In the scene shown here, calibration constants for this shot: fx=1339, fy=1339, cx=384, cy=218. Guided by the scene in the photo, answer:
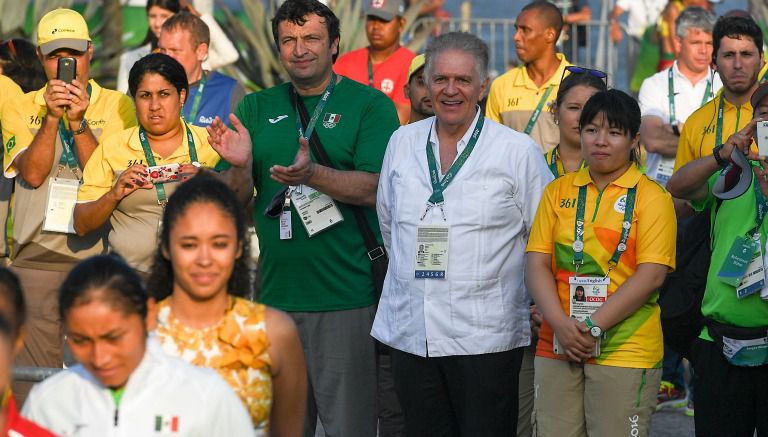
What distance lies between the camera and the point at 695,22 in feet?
31.1

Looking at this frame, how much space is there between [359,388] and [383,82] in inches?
150

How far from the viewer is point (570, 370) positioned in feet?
19.4

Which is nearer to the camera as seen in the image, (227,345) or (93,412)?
(93,412)

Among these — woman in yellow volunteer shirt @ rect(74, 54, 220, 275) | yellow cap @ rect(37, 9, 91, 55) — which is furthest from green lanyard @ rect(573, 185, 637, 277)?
yellow cap @ rect(37, 9, 91, 55)

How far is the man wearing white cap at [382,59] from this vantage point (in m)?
9.72

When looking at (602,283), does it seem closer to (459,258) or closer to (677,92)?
(459,258)

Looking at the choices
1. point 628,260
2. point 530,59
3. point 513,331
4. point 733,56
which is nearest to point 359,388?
point 513,331

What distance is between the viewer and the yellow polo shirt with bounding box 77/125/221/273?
640cm

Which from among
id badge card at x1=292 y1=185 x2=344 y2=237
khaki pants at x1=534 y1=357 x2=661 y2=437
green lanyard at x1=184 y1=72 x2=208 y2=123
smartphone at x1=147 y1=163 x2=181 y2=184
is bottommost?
khaki pants at x1=534 y1=357 x2=661 y2=437

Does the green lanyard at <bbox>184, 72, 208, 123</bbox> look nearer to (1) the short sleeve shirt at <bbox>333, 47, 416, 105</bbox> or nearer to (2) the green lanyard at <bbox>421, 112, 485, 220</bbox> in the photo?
(1) the short sleeve shirt at <bbox>333, 47, 416, 105</bbox>

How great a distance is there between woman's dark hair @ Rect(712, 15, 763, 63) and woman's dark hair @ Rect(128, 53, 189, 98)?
2.70m

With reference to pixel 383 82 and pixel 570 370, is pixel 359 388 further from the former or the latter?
pixel 383 82

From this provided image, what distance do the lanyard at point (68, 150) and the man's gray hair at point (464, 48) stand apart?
6.67ft

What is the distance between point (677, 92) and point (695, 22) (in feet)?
1.95
